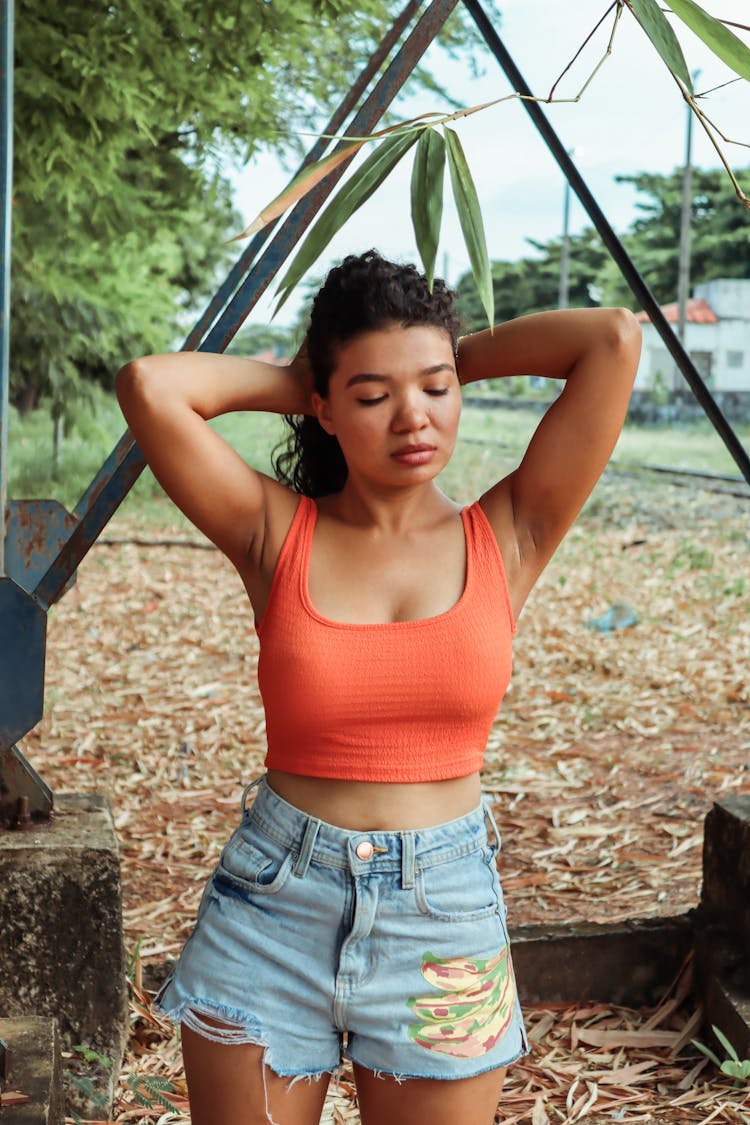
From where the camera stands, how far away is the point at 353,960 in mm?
1587

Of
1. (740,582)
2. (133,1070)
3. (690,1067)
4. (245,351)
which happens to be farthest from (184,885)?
(245,351)

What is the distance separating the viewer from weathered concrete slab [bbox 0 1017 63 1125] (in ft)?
5.50

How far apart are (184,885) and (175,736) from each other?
1.76 meters

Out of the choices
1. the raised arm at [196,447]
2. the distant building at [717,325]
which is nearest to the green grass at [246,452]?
the distant building at [717,325]

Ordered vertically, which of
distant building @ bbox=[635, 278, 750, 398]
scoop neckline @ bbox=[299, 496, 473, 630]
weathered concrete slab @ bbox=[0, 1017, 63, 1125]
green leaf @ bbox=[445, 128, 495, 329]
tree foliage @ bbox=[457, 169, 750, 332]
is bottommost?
weathered concrete slab @ bbox=[0, 1017, 63, 1125]

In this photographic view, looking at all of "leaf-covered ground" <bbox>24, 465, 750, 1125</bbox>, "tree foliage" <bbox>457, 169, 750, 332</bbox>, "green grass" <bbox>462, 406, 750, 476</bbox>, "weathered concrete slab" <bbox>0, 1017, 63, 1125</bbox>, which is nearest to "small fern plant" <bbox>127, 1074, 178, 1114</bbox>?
"leaf-covered ground" <bbox>24, 465, 750, 1125</bbox>

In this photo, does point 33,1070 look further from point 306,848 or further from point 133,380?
point 133,380

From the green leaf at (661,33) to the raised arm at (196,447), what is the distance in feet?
2.40

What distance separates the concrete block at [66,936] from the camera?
2.46 metres

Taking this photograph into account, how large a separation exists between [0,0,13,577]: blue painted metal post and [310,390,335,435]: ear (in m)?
0.78

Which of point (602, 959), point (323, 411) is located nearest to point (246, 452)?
point (602, 959)

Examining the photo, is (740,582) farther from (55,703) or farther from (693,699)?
(55,703)

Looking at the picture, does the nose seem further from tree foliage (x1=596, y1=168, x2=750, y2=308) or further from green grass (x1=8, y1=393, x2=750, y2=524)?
tree foliage (x1=596, y1=168, x2=750, y2=308)

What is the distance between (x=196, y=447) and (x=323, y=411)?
0.20m
